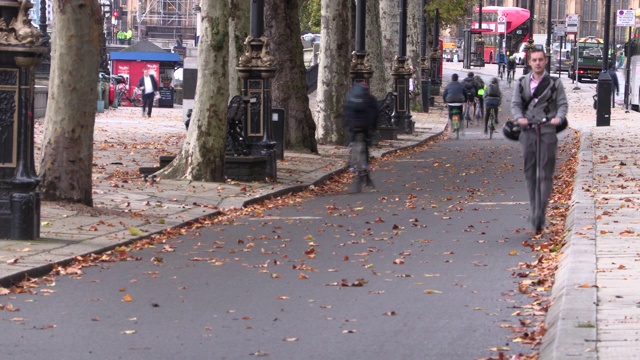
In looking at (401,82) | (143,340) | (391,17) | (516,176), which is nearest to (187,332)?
(143,340)

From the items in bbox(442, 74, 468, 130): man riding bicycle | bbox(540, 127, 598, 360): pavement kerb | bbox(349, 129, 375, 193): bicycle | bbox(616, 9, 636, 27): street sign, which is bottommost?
bbox(540, 127, 598, 360): pavement kerb

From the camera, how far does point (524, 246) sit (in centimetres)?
1283

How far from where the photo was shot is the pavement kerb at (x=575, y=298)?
7.37 m

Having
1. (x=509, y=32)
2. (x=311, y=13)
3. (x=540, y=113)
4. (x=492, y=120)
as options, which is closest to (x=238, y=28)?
(x=540, y=113)

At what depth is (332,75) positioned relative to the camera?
32.2 metres

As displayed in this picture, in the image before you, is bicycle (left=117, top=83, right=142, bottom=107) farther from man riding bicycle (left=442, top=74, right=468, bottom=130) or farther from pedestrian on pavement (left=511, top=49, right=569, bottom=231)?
pedestrian on pavement (left=511, top=49, right=569, bottom=231)

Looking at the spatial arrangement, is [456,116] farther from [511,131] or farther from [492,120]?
[511,131]

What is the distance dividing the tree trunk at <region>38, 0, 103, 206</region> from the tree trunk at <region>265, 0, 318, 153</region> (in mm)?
11914

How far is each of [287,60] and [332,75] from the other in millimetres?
4881

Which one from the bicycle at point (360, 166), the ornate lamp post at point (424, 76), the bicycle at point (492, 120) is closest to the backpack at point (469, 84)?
the bicycle at point (492, 120)

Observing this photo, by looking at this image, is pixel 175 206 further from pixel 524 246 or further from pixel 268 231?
pixel 524 246

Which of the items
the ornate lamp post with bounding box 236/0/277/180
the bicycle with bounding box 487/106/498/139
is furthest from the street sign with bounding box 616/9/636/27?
the ornate lamp post with bounding box 236/0/277/180

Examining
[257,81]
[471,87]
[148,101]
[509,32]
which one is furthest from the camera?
[509,32]

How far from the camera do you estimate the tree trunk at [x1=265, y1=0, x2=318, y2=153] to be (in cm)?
2725
